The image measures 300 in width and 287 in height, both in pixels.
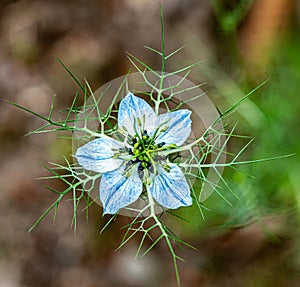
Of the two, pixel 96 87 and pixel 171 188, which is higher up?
pixel 96 87

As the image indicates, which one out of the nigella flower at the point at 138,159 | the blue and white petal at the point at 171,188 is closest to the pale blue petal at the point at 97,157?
the nigella flower at the point at 138,159

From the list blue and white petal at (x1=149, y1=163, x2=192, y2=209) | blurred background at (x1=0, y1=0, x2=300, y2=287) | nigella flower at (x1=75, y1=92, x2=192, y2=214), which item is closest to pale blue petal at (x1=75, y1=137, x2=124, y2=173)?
nigella flower at (x1=75, y1=92, x2=192, y2=214)

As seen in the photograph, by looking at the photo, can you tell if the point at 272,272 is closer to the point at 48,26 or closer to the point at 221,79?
the point at 221,79

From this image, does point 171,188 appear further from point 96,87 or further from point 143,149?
point 96,87

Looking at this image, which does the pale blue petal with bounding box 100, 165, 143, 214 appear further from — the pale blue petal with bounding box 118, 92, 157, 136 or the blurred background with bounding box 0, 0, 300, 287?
the blurred background with bounding box 0, 0, 300, 287

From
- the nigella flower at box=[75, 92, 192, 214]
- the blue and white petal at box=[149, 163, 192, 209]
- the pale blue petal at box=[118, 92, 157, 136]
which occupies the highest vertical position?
the pale blue petal at box=[118, 92, 157, 136]

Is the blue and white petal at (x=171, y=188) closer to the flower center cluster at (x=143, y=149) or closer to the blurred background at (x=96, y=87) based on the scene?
the flower center cluster at (x=143, y=149)

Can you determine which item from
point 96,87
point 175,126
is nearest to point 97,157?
point 175,126

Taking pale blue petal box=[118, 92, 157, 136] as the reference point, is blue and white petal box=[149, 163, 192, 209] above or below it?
below
